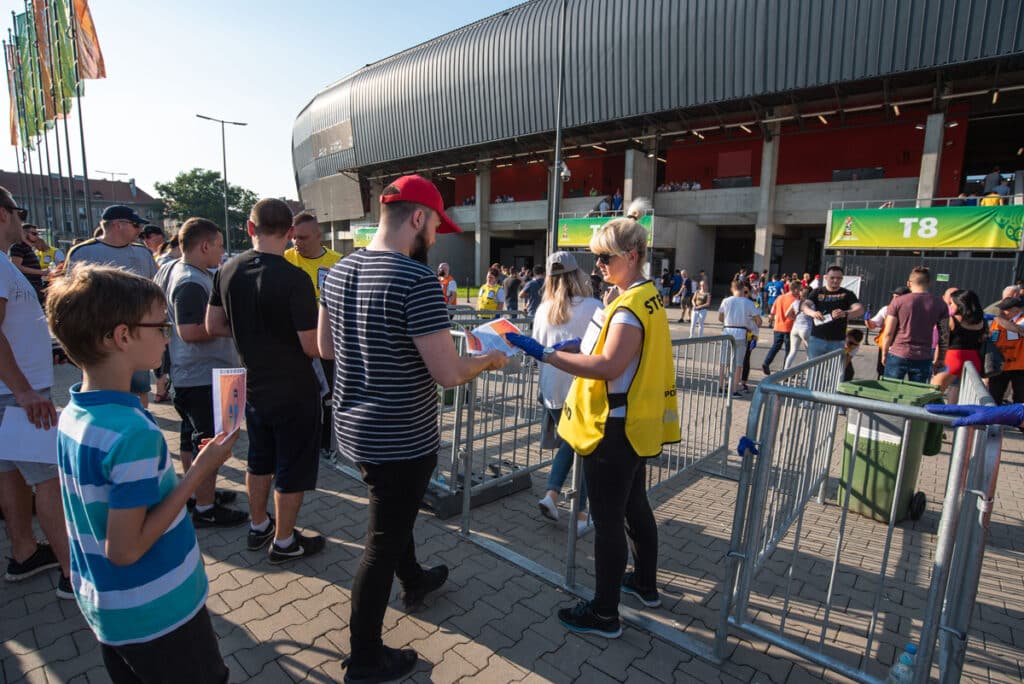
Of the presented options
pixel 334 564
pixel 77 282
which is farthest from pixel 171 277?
pixel 77 282

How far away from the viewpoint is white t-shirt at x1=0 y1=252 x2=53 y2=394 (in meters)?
2.56

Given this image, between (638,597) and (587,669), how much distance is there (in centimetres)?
62

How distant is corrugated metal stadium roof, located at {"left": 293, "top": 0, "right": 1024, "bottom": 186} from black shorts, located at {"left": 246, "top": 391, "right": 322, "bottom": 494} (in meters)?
23.4

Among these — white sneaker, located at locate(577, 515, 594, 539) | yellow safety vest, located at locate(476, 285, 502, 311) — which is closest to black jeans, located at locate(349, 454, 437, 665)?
white sneaker, located at locate(577, 515, 594, 539)

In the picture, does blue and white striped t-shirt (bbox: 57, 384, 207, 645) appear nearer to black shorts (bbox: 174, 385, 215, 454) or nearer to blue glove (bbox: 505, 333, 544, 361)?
blue glove (bbox: 505, 333, 544, 361)

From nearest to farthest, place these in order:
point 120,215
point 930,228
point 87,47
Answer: point 120,215
point 87,47
point 930,228

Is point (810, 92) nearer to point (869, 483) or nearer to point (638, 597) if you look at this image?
point (869, 483)

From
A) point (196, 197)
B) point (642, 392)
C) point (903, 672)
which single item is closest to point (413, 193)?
point (642, 392)

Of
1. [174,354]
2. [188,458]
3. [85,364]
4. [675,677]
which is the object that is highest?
[85,364]

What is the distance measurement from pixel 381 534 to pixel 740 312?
761 cm

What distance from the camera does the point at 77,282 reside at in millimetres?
1406

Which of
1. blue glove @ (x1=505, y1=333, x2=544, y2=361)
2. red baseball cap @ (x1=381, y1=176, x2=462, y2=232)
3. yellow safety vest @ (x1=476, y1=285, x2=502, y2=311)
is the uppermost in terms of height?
red baseball cap @ (x1=381, y1=176, x2=462, y2=232)

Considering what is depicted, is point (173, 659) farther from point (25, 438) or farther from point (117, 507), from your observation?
point (25, 438)

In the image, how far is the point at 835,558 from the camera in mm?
2371
